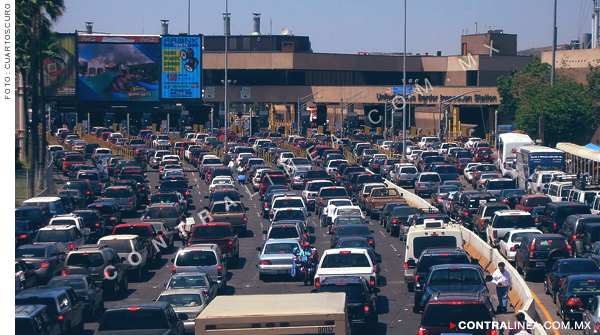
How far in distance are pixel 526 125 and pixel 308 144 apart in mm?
18642

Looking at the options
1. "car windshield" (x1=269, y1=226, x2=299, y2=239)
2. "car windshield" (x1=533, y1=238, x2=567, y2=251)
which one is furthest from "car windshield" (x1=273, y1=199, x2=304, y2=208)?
"car windshield" (x1=533, y1=238, x2=567, y2=251)

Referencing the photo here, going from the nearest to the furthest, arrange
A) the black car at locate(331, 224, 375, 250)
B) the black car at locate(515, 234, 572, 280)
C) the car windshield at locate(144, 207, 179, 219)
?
the black car at locate(515, 234, 572, 280)
the black car at locate(331, 224, 375, 250)
the car windshield at locate(144, 207, 179, 219)

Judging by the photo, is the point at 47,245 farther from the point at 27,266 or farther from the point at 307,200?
the point at 307,200

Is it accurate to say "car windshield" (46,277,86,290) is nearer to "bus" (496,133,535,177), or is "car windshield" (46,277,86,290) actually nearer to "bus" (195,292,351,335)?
"bus" (195,292,351,335)

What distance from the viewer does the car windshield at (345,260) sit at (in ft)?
77.0

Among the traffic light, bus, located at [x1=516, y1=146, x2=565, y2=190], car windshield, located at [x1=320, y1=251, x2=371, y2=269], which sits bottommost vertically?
car windshield, located at [x1=320, y1=251, x2=371, y2=269]

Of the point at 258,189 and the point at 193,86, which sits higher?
the point at 193,86

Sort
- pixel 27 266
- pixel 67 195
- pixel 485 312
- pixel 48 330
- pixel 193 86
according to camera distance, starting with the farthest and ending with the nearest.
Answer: pixel 193 86, pixel 67 195, pixel 27 266, pixel 48 330, pixel 485 312

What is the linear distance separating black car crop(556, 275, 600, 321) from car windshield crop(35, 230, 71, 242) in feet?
53.9

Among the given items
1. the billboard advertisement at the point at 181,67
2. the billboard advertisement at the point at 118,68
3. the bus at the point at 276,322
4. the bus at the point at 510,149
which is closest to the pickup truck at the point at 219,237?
the bus at the point at 276,322

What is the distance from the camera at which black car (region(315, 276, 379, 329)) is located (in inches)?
754

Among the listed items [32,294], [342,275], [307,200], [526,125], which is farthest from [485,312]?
[526,125]

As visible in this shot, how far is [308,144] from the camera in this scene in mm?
77062

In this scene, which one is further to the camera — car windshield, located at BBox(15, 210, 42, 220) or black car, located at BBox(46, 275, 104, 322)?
car windshield, located at BBox(15, 210, 42, 220)
